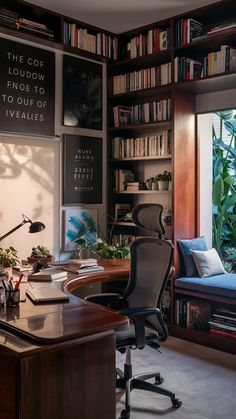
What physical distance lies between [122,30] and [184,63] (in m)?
0.86

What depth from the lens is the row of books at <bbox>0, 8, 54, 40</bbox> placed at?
3881 millimetres

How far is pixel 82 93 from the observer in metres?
4.63

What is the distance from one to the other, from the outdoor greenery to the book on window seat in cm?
272

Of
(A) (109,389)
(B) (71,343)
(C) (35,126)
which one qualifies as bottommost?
(A) (109,389)

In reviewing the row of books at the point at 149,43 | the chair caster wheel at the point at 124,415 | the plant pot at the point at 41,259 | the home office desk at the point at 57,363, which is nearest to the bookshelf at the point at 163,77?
the row of books at the point at 149,43

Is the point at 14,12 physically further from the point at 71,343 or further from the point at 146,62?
the point at 71,343

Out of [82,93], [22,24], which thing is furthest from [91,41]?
[22,24]

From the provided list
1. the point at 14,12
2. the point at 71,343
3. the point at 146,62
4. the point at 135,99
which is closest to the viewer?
the point at 71,343

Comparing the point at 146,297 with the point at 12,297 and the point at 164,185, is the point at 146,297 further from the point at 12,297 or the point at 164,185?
the point at 164,185

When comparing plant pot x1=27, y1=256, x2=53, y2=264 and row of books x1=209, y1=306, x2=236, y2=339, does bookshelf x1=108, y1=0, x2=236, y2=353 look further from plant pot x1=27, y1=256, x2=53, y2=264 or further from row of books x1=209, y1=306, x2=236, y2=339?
plant pot x1=27, y1=256, x2=53, y2=264

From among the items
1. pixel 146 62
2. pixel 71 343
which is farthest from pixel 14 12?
pixel 71 343

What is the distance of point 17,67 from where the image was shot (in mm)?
4105

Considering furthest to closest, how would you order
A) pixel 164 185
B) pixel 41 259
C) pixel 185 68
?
pixel 164 185, pixel 185 68, pixel 41 259

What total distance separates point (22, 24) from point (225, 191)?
2.60 m
